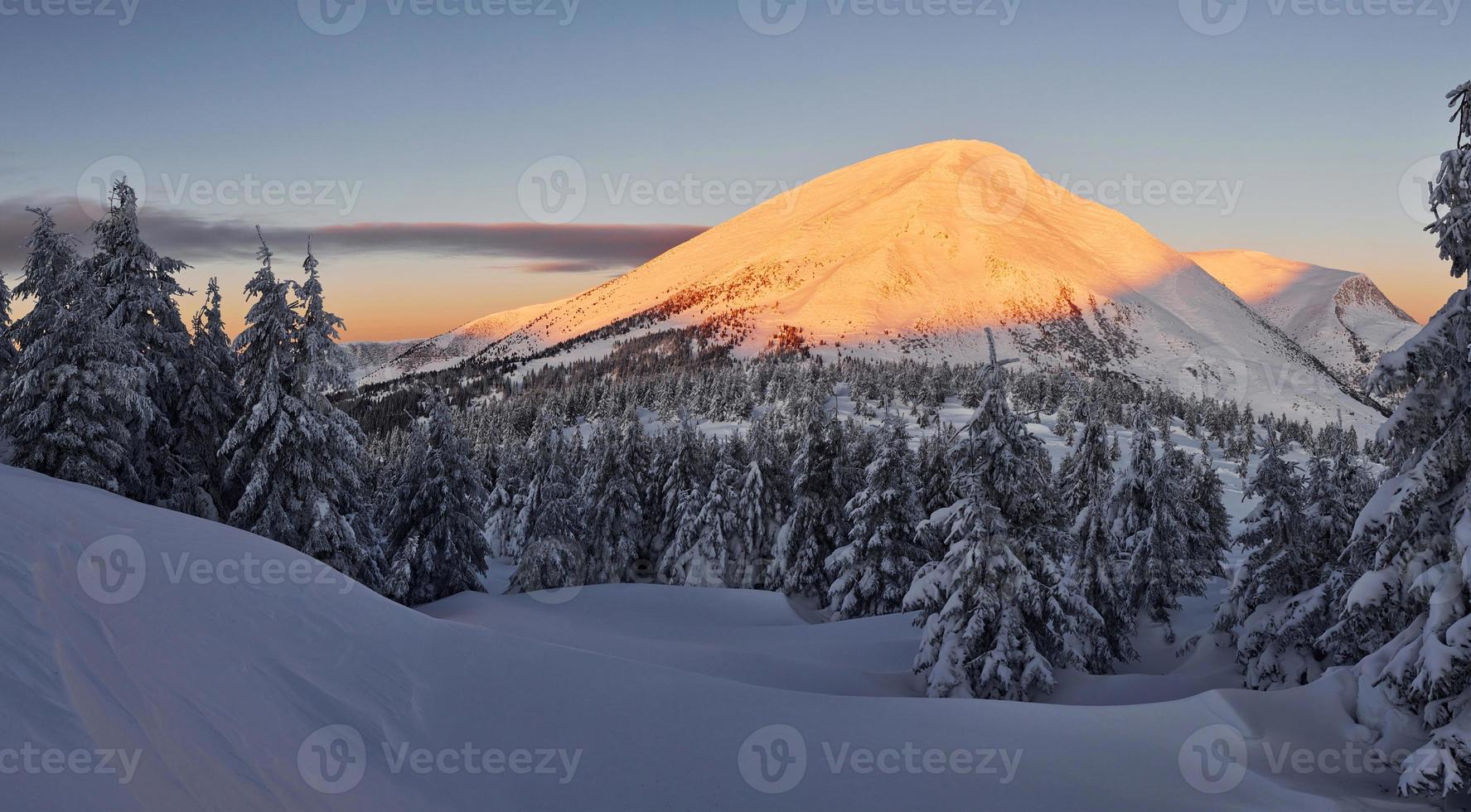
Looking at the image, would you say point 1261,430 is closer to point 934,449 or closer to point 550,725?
point 934,449

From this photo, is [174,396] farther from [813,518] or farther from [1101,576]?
[1101,576]

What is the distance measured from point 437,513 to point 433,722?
19204 mm

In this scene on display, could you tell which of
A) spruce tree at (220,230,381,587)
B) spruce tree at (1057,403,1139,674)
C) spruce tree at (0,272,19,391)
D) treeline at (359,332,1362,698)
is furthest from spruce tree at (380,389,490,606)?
spruce tree at (1057,403,1139,674)

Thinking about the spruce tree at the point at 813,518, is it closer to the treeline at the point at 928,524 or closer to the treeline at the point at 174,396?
the treeline at the point at 928,524

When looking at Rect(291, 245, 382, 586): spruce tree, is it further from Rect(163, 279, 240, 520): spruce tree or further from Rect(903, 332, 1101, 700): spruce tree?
Rect(903, 332, 1101, 700): spruce tree

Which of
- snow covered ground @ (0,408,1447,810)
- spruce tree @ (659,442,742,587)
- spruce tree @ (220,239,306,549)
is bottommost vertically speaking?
spruce tree @ (659,442,742,587)

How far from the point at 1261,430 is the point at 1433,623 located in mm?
167306

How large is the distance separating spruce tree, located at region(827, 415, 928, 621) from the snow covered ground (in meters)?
16.7

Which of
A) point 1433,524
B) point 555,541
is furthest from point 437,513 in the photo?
→ point 1433,524

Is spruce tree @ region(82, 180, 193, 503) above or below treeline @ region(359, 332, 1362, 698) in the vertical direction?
above

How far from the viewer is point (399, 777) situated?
32.3ft

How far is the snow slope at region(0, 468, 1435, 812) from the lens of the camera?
7.56m

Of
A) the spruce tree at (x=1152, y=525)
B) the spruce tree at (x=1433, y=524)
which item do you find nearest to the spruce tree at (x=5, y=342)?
the spruce tree at (x=1433, y=524)

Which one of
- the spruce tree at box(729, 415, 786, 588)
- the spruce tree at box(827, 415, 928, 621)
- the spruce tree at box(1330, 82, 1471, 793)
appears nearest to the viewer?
the spruce tree at box(1330, 82, 1471, 793)
